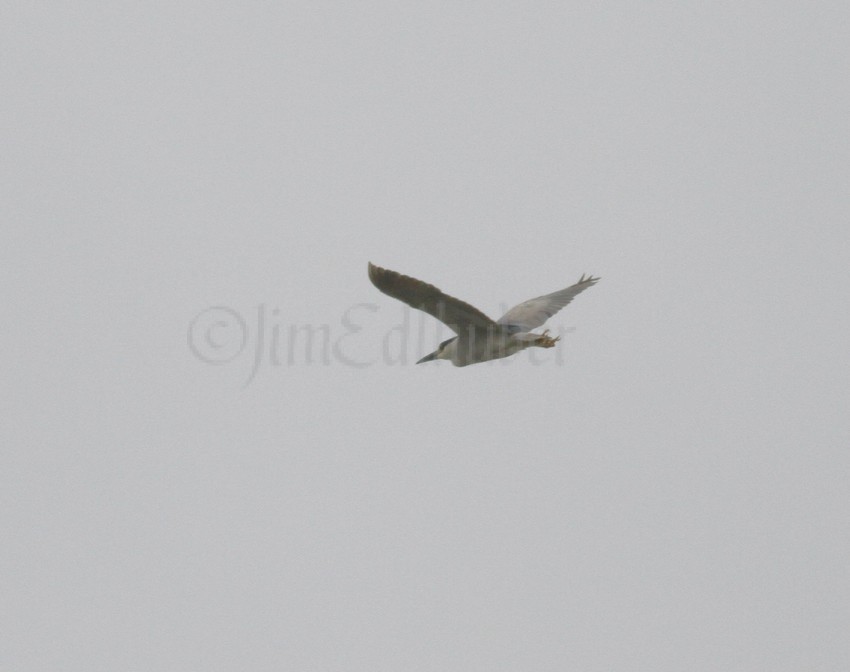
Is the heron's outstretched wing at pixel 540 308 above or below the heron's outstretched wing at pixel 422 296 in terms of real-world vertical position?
above

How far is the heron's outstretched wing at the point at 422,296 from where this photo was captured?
47.7 ft

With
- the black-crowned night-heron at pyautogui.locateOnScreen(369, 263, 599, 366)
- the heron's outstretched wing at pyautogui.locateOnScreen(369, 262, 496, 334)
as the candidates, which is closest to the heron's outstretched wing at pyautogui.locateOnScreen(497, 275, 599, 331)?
the black-crowned night-heron at pyautogui.locateOnScreen(369, 263, 599, 366)

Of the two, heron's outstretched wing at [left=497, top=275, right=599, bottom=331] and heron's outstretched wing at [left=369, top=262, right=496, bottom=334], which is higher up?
heron's outstretched wing at [left=497, top=275, right=599, bottom=331]

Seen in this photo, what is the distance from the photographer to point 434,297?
1487cm

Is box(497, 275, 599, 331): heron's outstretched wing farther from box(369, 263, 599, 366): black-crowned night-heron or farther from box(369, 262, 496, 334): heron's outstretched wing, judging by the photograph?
box(369, 262, 496, 334): heron's outstretched wing

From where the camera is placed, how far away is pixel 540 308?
1884 centimetres

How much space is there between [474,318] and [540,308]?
315cm

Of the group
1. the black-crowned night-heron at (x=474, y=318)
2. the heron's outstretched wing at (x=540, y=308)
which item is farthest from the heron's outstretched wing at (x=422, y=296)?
the heron's outstretched wing at (x=540, y=308)

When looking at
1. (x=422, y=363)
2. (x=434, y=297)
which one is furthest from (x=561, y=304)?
(x=434, y=297)

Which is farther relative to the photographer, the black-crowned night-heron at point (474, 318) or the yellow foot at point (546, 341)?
the yellow foot at point (546, 341)

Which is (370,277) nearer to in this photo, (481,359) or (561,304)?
(481,359)

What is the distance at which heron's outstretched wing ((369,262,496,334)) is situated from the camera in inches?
572

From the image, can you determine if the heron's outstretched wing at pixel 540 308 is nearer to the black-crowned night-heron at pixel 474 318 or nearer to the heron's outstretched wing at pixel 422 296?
the black-crowned night-heron at pixel 474 318

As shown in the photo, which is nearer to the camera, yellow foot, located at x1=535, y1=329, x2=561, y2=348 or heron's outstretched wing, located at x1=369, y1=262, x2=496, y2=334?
heron's outstretched wing, located at x1=369, y1=262, x2=496, y2=334
